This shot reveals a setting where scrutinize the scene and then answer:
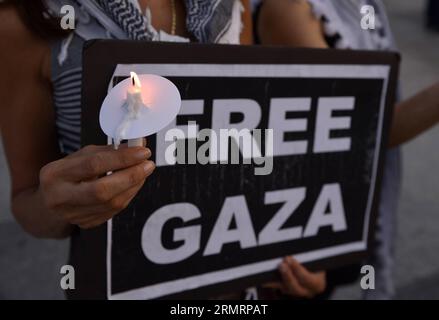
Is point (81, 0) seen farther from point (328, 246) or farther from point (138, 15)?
point (328, 246)

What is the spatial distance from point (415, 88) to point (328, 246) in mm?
3481

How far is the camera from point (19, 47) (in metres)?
0.79

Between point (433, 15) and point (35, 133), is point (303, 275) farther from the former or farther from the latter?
point (433, 15)

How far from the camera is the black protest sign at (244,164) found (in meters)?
0.78

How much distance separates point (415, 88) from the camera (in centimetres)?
415

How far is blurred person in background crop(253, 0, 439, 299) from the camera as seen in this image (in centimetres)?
106

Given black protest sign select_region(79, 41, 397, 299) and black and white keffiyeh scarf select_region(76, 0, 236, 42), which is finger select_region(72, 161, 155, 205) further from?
black and white keffiyeh scarf select_region(76, 0, 236, 42)

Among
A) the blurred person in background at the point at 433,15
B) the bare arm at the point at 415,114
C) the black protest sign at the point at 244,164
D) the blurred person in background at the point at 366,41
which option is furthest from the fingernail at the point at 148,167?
the blurred person in background at the point at 433,15

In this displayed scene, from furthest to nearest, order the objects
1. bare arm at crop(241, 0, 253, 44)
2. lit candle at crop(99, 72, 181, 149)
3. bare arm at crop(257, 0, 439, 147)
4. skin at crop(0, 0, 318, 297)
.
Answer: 1. bare arm at crop(257, 0, 439, 147)
2. bare arm at crop(241, 0, 253, 44)
3. skin at crop(0, 0, 318, 297)
4. lit candle at crop(99, 72, 181, 149)

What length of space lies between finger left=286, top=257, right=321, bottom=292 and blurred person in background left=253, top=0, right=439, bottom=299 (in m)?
0.28

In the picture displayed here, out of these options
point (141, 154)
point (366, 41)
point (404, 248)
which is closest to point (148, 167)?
point (141, 154)

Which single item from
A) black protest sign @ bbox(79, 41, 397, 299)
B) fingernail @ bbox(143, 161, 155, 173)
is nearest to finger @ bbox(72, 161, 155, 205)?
fingernail @ bbox(143, 161, 155, 173)
